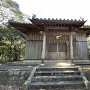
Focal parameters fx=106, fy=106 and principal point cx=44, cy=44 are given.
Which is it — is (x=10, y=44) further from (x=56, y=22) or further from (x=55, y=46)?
(x=56, y=22)

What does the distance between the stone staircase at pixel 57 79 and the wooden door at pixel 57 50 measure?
3.57 metres

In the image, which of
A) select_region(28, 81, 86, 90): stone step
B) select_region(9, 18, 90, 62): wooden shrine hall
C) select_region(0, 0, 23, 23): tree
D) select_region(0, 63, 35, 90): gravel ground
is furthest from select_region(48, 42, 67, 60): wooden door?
select_region(0, 0, 23, 23): tree

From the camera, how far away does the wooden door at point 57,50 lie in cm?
893

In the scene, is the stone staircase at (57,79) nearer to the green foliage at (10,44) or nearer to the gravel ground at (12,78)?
the gravel ground at (12,78)

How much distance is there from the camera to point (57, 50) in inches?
358

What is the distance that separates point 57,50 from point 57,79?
15.3 feet

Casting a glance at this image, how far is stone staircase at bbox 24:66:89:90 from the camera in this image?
406cm

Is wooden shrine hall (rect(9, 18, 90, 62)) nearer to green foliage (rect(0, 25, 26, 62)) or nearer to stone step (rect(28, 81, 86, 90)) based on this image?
green foliage (rect(0, 25, 26, 62))

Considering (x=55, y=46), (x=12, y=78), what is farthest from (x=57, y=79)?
(x=55, y=46)

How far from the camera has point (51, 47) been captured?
9180 millimetres

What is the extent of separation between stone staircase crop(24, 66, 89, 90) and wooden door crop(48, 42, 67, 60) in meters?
3.57

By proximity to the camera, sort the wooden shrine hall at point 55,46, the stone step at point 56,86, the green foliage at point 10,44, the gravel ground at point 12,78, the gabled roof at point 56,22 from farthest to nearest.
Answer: the green foliage at point 10,44 < the wooden shrine hall at point 55,46 < the gabled roof at point 56,22 < the gravel ground at point 12,78 < the stone step at point 56,86

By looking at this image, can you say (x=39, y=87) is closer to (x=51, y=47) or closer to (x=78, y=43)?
(x=51, y=47)

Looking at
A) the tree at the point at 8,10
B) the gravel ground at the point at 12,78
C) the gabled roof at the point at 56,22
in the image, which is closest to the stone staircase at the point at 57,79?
the gravel ground at the point at 12,78
